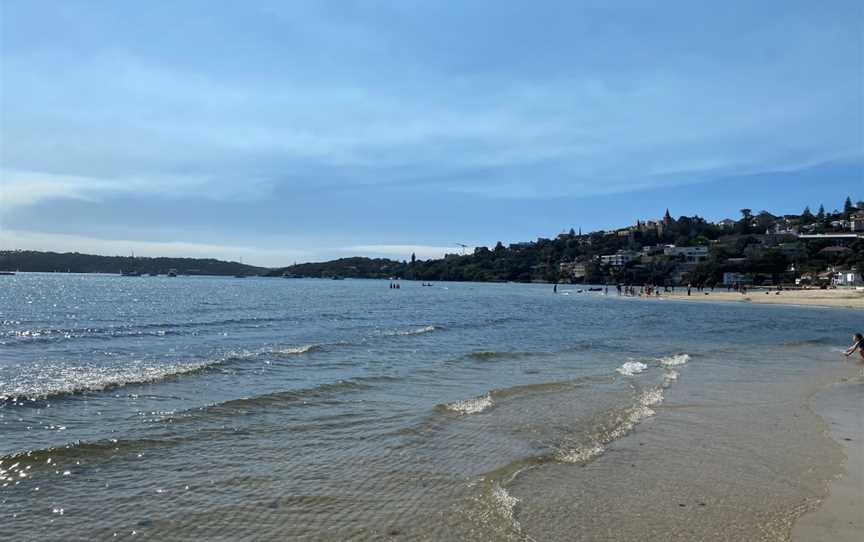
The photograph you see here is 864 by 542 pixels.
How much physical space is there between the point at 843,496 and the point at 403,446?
574cm

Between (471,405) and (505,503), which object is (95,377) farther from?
(505,503)

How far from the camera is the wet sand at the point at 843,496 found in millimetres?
6059

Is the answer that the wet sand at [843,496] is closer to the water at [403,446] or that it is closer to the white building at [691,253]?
the water at [403,446]

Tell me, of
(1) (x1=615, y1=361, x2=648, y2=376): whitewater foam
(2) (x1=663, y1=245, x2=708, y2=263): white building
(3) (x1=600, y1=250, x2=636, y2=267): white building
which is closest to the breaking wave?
(1) (x1=615, y1=361, x2=648, y2=376): whitewater foam

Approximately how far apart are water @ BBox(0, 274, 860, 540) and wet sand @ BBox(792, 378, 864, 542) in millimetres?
208

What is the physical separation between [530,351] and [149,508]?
1823cm

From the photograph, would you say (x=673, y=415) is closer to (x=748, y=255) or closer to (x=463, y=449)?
(x=463, y=449)

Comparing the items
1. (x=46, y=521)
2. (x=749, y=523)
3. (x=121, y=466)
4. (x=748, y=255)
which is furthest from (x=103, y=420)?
(x=748, y=255)

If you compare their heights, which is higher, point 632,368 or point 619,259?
point 619,259

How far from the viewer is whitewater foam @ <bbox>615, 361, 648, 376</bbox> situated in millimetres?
17953

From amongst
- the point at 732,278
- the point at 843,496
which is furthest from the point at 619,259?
the point at 843,496

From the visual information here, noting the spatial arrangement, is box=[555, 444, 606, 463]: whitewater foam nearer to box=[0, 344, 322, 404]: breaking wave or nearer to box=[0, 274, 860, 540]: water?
box=[0, 274, 860, 540]: water

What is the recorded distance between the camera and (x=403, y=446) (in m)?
9.34

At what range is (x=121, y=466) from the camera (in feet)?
26.8
